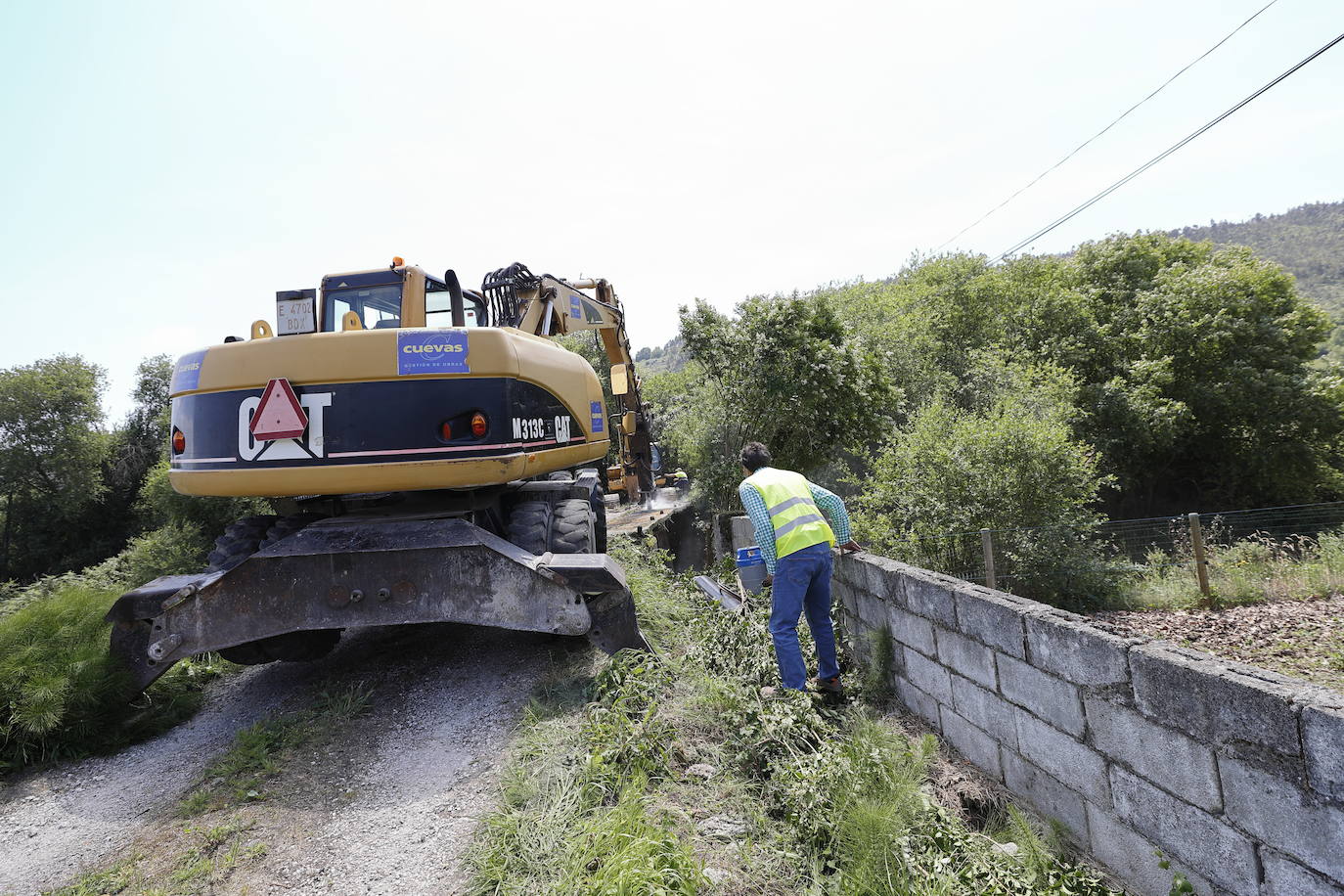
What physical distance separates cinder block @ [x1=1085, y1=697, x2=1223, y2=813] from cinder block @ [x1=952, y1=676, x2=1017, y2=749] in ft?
1.96

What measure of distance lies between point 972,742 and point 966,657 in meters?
0.46

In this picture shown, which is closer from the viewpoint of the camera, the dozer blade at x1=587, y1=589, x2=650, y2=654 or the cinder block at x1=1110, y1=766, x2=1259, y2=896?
the cinder block at x1=1110, y1=766, x2=1259, y2=896

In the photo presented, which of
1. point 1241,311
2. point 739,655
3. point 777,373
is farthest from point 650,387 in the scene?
point 739,655

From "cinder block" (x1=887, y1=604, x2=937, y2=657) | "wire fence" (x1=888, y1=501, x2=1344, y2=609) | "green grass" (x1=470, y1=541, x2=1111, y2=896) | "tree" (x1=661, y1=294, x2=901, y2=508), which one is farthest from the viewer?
"tree" (x1=661, y1=294, x2=901, y2=508)

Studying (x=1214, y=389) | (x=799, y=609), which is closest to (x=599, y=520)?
(x=799, y=609)

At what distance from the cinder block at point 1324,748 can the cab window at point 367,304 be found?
18.3ft

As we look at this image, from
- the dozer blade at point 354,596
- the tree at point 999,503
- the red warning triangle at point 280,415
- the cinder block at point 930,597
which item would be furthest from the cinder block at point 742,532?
the red warning triangle at point 280,415

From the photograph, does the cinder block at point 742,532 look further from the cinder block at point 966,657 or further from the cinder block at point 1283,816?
the cinder block at point 1283,816

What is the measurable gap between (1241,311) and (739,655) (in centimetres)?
2184

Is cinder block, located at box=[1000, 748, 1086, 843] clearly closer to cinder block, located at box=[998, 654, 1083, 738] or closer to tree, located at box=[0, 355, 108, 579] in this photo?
cinder block, located at box=[998, 654, 1083, 738]

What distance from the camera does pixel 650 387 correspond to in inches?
1341

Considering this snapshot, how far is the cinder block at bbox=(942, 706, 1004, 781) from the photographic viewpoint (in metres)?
3.46

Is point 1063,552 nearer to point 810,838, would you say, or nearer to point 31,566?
point 810,838

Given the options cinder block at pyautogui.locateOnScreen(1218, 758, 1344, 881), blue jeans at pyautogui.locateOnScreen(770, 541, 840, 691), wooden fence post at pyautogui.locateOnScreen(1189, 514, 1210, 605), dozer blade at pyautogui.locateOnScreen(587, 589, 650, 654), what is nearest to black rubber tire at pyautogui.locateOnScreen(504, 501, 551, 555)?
dozer blade at pyautogui.locateOnScreen(587, 589, 650, 654)
